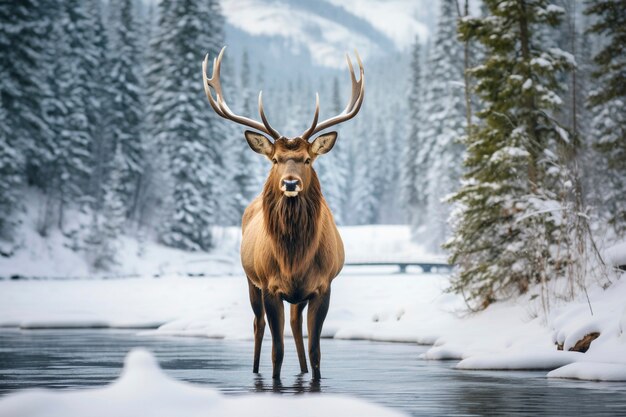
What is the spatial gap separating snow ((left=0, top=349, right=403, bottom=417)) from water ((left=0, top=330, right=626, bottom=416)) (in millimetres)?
1411

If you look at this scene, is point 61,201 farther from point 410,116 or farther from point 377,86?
point 377,86

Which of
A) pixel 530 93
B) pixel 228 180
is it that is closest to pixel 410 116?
pixel 228 180

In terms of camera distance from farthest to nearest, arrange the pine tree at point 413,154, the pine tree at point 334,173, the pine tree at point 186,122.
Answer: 1. the pine tree at point 334,173
2. the pine tree at point 413,154
3. the pine tree at point 186,122

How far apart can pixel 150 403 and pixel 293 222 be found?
4.13 metres

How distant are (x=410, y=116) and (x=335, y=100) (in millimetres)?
20147

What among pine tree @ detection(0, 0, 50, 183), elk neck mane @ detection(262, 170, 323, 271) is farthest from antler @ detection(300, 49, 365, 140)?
pine tree @ detection(0, 0, 50, 183)

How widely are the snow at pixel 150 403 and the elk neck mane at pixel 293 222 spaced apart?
10.4ft

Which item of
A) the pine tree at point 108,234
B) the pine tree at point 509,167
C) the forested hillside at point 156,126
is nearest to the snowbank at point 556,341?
the pine tree at point 509,167

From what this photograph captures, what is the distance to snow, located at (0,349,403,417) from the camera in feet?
16.6

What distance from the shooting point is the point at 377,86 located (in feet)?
604

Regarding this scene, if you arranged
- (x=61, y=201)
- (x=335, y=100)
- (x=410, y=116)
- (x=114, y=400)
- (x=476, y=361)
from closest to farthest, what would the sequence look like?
(x=114, y=400) < (x=476, y=361) < (x=61, y=201) < (x=410, y=116) < (x=335, y=100)

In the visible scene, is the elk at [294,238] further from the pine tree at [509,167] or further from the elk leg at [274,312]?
the pine tree at [509,167]

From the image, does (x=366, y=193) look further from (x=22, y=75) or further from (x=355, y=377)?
(x=355, y=377)

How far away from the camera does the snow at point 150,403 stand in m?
5.05
